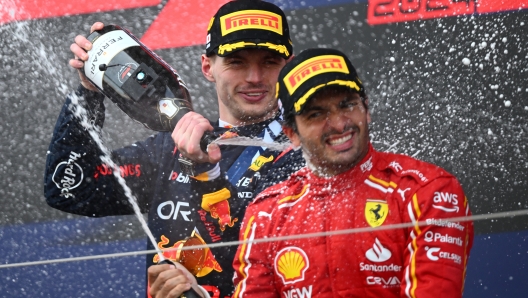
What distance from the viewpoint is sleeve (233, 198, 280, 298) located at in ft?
4.79

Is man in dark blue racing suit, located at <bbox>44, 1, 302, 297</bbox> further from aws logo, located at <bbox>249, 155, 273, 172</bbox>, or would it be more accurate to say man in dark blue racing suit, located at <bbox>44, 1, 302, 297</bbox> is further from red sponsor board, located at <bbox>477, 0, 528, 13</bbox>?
red sponsor board, located at <bbox>477, 0, 528, 13</bbox>

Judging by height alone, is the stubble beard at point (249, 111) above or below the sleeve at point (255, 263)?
above

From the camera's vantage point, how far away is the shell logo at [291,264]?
143cm

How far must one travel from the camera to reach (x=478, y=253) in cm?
203

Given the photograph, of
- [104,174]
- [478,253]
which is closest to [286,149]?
[104,174]

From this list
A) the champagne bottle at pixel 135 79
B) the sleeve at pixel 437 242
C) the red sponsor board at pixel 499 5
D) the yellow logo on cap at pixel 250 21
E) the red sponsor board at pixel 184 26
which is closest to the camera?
the sleeve at pixel 437 242

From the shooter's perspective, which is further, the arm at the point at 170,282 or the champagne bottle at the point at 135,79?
the champagne bottle at the point at 135,79

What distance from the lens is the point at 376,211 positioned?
56.1 inches

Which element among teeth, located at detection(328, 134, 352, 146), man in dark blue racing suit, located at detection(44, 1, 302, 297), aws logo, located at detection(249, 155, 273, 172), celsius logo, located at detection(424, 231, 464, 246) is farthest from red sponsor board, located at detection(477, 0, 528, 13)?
celsius logo, located at detection(424, 231, 464, 246)

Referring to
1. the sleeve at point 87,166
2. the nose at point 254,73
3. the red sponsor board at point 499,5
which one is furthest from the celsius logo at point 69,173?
the red sponsor board at point 499,5

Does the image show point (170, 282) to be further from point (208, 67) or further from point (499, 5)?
point (499, 5)

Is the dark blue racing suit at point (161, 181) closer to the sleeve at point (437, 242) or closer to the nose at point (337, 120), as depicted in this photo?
the nose at point (337, 120)

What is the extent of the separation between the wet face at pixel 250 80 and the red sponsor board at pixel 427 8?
44cm

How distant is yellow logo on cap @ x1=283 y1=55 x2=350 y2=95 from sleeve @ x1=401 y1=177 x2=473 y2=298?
244mm
